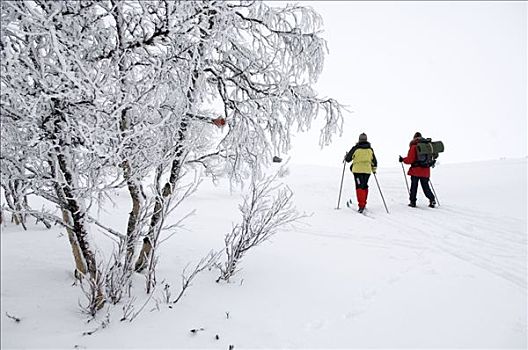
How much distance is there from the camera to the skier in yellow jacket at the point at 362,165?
7.88 meters

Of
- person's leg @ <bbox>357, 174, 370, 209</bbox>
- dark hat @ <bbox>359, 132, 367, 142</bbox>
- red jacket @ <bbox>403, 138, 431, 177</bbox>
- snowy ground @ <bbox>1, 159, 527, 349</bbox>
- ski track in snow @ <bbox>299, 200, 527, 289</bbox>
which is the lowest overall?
snowy ground @ <bbox>1, 159, 527, 349</bbox>

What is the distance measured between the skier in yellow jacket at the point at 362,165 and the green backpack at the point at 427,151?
1.03m

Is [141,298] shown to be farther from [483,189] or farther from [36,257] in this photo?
[483,189]

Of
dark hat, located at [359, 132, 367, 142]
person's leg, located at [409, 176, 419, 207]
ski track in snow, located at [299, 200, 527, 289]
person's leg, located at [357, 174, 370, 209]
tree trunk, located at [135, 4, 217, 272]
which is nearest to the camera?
tree trunk, located at [135, 4, 217, 272]

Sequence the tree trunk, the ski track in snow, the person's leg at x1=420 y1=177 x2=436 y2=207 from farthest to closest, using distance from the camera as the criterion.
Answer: the person's leg at x1=420 y1=177 x2=436 y2=207
the ski track in snow
the tree trunk

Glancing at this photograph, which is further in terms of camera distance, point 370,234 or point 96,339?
point 370,234

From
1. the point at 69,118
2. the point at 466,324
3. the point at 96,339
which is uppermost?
the point at 69,118

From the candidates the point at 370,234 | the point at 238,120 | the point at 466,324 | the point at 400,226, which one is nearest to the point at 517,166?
the point at 400,226

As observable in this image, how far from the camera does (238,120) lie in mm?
4023

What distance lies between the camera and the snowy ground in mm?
3148

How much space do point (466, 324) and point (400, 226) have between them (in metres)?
3.32

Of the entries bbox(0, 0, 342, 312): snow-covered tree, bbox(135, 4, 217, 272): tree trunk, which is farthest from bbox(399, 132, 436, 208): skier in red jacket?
bbox(135, 4, 217, 272): tree trunk

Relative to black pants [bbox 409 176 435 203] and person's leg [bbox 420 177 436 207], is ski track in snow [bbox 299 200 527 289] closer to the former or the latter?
person's leg [bbox 420 177 436 207]

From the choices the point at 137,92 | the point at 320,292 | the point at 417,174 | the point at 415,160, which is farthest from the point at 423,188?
the point at 137,92
